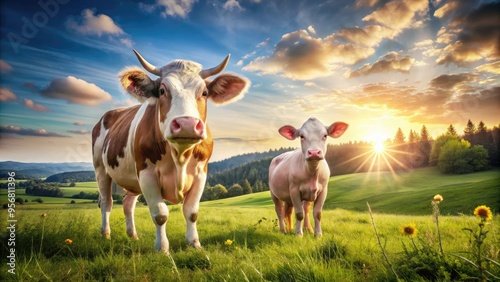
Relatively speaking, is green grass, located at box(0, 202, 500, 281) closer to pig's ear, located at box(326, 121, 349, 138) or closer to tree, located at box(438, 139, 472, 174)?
pig's ear, located at box(326, 121, 349, 138)

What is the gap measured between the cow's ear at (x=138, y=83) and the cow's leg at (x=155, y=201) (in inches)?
48.2

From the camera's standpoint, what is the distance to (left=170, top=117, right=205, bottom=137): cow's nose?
3471mm

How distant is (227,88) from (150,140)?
5.09 feet

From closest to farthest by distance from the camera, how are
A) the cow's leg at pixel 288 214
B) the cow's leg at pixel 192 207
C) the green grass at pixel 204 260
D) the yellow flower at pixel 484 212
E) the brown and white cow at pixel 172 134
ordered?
the yellow flower at pixel 484 212 → the green grass at pixel 204 260 → the brown and white cow at pixel 172 134 → the cow's leg at pixel 192 207 → the cow's leg at pixel 288 214

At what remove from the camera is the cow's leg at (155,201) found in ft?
14.7

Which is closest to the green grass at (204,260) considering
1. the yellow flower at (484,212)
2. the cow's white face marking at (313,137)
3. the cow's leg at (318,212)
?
the yellow flower at (484,212)

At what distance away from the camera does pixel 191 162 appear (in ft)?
15.4

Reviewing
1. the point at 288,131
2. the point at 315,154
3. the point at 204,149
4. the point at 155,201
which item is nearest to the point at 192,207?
the point at 155,201

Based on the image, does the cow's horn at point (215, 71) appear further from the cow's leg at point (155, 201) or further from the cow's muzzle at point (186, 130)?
the cow's leg at point (155, 201)

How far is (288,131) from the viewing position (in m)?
7.09

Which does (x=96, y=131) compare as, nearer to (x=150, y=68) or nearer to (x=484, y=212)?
(x=150, y=68)

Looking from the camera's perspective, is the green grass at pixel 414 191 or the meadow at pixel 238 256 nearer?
the meadow at pixel 238 256

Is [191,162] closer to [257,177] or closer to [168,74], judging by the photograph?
[168,74]

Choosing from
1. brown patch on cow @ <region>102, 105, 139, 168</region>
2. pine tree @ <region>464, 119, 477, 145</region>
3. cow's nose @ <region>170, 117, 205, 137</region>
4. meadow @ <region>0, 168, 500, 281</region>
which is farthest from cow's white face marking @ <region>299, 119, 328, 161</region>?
pine tree @ <region>464, 119, 477, 145</region>
